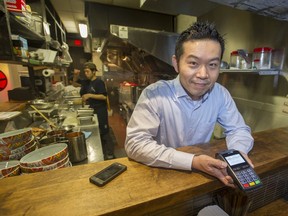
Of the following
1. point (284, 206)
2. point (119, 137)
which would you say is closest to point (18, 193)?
point (284, 206)

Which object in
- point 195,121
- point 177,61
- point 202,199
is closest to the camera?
point 202,199

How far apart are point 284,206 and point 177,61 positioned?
99 centimetres

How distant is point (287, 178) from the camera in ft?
3.34

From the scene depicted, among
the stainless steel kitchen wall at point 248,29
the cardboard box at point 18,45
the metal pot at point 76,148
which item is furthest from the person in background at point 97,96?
the stainless steel kitchen wall at point 248,29

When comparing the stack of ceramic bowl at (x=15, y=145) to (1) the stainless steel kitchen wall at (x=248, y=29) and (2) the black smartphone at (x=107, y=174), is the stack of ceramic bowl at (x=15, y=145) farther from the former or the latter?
(1) the stainless steel kitchen wall at (x=248, y=29)

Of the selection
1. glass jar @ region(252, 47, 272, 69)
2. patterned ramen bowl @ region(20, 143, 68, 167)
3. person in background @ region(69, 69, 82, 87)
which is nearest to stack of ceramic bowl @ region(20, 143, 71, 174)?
patterned ramen bowl @ region(20, 143, 68, 167)

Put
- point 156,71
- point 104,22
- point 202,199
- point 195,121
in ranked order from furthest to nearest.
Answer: point 104,22, point 156,71, point 195,121, point 202,199

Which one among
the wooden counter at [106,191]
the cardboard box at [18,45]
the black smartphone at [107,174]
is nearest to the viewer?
the wooden counter at [106,191]

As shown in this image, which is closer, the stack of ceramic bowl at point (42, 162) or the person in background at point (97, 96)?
the stack of ceramic bowl at point (42, 162)

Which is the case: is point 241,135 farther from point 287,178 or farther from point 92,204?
point 92,204

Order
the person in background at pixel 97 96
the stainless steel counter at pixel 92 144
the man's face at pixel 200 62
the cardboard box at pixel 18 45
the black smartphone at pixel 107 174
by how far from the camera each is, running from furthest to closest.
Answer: the person in background at pixel 97 96
the cardboard box at pixel 18 45
the stainless steel counter at pixel 92 144
the man's face at pixel 200 62
the black smartphone at pixel 107 174

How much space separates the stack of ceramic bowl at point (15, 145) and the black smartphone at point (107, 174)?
2.24 feet

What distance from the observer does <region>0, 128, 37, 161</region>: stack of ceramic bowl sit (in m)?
1.02

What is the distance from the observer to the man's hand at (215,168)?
26.5 inches
